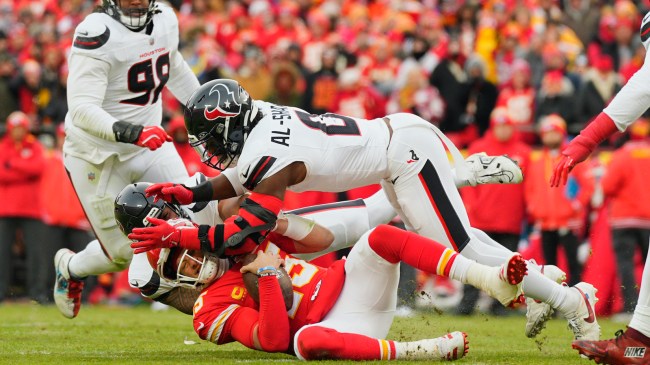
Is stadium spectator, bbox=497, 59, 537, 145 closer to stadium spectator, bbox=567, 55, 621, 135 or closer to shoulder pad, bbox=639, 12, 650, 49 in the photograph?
stadium spectator, bbox=567, 55, 621, 135

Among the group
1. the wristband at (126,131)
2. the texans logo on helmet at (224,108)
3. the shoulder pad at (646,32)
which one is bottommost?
the wristband at (126,131)

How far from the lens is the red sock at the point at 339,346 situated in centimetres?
599

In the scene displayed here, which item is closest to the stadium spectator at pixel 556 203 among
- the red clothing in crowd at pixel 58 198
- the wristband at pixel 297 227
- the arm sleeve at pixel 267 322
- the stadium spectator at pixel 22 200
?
the wristband at pixel 297 227

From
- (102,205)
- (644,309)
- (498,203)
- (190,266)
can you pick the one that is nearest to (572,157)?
(644,309)

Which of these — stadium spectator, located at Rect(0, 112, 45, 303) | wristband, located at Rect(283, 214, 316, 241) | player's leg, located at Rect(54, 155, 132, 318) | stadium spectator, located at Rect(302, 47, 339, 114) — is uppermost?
wristband, located at Rect(283, 214, 316, 241)

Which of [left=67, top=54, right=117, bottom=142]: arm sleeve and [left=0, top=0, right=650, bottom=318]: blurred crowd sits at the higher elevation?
[left=67, top=54, right=117, bottom=142]: arm sleeve

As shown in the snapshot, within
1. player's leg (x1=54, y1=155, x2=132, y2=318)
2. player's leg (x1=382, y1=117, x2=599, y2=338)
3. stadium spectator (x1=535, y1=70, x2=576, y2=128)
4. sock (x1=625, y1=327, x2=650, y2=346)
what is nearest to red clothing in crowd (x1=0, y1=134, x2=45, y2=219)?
player's leg (x1=54, y1=155, x2=132, y2=318)

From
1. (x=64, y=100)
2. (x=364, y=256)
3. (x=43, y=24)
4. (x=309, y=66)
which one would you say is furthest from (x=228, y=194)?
(x=43, y=24)

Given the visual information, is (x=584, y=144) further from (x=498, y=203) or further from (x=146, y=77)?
(x=498, y=203)

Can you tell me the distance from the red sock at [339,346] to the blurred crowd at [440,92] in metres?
4.36

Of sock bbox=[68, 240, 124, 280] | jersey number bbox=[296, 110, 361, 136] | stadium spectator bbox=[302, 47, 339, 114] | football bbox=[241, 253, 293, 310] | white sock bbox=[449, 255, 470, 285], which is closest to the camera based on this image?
white sock bbox=[449, 255, 470, 285]

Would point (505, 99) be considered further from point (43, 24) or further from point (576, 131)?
point (43, 24)

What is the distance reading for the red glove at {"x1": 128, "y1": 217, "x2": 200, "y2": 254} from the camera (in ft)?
20.1

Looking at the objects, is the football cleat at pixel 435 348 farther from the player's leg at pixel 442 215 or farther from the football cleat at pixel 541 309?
the football cleat at pixel 541 309
